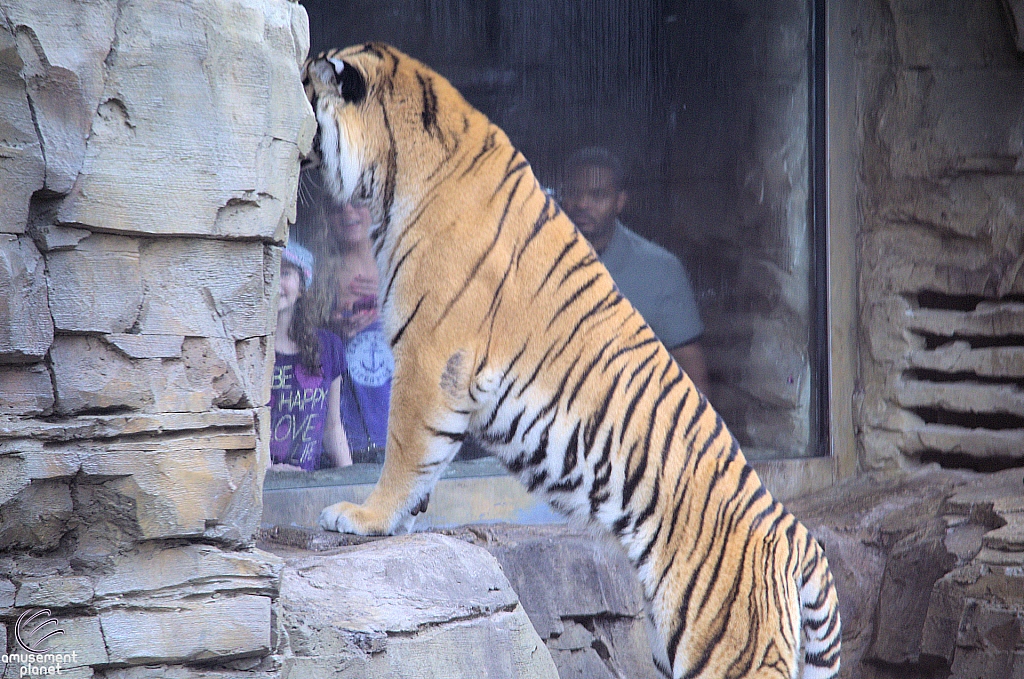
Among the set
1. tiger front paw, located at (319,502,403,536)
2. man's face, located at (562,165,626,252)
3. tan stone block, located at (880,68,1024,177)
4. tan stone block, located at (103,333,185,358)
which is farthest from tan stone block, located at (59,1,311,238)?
tan stone block, located at (880,68,1024,177)

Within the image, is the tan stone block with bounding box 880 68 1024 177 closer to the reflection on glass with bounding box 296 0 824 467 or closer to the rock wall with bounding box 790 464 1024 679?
the reflection on glass with bounding box 296 0 824 467

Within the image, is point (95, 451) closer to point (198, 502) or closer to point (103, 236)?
point (198, 502)

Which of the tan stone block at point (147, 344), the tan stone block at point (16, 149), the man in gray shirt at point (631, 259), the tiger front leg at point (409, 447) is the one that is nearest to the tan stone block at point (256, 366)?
the tan stone block at point (147, 344)

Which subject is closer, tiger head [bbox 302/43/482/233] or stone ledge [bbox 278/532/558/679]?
stone ledge [bbox 278/532/558/679]

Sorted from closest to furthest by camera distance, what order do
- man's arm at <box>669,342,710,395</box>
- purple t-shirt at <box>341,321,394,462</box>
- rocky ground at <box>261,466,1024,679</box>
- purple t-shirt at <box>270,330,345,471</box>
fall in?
rocky ground at <box>261,466,1024,679</box>, purple t-shirt at <box>270,330,345,471</box>, purple t-shirt at <box>341,321,394,462</box>, man's arm at <box>669,342,710,395</box>

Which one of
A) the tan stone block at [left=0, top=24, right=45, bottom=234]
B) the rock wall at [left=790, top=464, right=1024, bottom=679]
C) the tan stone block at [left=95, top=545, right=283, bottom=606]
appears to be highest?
the tan stone block at [left=0, top=24, right=45, bottom=234]

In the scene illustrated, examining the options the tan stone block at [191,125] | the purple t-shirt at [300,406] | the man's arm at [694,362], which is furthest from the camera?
the man's arm at [694,362]

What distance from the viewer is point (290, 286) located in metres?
3.82

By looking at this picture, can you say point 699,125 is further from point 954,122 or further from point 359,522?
point 359,522

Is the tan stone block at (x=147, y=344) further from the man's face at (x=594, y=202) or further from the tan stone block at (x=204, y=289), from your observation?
the man's face at (x=594, y=202)

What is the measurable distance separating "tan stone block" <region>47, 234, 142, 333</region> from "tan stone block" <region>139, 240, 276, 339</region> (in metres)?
0.03

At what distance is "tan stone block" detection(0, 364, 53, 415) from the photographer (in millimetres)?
1641

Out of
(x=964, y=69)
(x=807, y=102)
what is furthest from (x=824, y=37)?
(x=964, y=69)

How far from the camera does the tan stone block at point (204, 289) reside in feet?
5.73
